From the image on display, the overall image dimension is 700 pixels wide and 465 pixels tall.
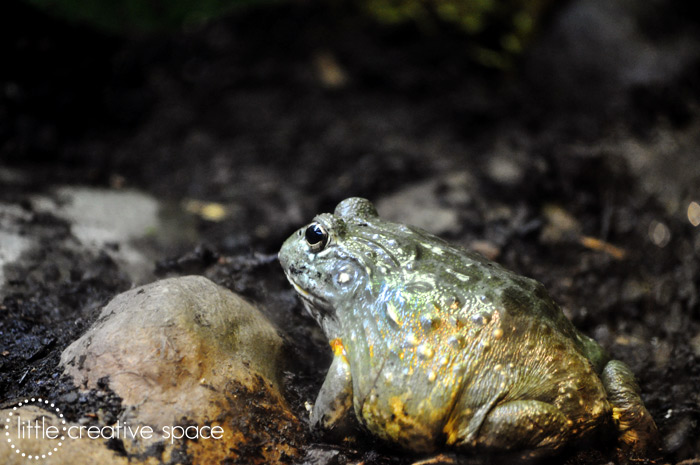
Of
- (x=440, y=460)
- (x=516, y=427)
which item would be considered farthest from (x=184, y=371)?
(x=516, y=427)

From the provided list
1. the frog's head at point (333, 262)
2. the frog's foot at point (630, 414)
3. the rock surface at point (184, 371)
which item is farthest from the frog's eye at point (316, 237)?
the frog's foot at point (630, 414)

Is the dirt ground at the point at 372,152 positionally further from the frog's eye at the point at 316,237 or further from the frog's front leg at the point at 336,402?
the frog's eye at the point at 316,237

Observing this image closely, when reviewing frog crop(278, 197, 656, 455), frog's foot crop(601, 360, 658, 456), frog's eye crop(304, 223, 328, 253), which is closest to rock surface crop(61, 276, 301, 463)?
frog crop(278, 197, 656, 455)

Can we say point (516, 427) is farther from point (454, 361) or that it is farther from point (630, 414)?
point (630, 414)

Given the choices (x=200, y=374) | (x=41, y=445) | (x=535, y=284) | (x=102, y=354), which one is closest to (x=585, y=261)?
(x=535, y=284)

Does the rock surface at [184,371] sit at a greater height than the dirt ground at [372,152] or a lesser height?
lesser

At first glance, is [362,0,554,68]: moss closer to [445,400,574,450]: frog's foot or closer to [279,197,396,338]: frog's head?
[279,197,396,338]: frog's head

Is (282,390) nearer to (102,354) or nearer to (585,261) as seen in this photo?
(102,354)
